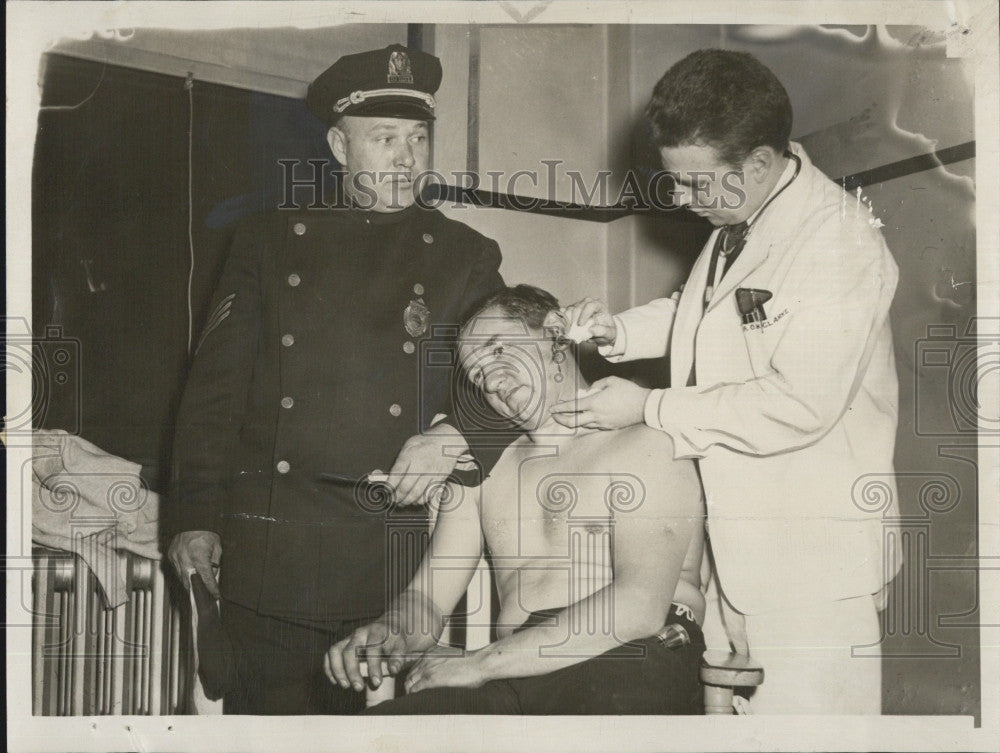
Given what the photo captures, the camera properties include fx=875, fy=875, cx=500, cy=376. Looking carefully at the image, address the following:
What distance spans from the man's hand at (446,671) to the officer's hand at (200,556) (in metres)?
0.40

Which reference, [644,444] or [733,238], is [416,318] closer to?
[644,444]

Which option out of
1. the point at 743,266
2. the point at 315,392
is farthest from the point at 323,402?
the point at 743,266

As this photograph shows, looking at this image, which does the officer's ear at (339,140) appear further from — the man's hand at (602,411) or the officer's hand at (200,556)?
the officer's hand at (200,556)

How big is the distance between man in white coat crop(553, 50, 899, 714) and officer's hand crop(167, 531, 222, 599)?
2.28 feet

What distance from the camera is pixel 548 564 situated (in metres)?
1.61

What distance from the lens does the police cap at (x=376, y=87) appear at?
5.43 feet

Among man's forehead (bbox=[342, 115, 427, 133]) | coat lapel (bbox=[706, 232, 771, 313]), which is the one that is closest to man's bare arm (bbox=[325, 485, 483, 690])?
coat lapel (bbox=[706, 232, 771, 313])

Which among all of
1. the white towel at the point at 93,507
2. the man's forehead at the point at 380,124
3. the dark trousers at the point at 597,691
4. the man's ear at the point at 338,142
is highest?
the man's forehead at the point at 380,124

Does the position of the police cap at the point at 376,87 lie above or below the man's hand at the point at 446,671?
above

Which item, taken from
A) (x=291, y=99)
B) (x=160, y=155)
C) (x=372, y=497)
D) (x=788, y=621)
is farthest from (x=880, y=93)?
(x=160, y=155)

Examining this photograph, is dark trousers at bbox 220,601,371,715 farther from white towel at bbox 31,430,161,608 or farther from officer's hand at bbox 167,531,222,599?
white towel at bbox 31,430,161,608

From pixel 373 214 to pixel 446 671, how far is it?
0.87 metres

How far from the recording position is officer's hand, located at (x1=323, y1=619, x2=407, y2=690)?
1.62m

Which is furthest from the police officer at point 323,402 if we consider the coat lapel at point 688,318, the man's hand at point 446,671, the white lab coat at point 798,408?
the white lab coat at point 798,408
